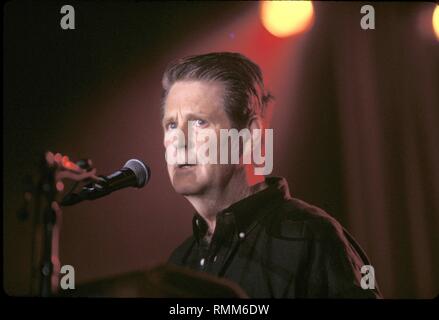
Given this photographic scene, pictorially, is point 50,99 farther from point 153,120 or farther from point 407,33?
point 407,33

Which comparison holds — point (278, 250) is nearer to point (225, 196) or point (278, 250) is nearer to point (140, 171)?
point (225, 196)

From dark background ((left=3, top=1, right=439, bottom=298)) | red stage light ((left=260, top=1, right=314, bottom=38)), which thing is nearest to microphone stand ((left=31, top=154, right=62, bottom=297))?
dark background ((left=3, top=1, right=439, bottom=298))

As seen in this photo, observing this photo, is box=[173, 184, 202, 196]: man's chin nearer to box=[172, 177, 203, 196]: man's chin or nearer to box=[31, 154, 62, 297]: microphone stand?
box=[172, 177, 203, 196]: man's chin

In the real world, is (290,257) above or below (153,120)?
below

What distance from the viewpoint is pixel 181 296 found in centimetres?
282

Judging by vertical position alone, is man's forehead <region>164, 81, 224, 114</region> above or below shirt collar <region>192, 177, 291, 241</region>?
above

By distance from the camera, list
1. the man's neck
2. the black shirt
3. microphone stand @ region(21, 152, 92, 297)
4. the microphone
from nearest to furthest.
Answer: microphone stand @ region(21, 152, 92, 297), the microphone, the black shirt, the man's neck

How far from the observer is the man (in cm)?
272

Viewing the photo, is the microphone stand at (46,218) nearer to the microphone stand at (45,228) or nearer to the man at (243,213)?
the microphone stand at (45,228)

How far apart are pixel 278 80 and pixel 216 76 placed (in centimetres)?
30

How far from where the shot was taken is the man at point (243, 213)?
2725mm

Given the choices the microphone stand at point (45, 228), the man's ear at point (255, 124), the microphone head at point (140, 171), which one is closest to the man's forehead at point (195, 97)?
the man's ear at point (255, 124)

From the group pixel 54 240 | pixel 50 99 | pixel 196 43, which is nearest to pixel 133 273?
pixel 54 240

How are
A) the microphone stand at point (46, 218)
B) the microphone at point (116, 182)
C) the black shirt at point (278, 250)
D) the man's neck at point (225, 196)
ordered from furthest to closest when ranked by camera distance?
1. the man's neck at point (225, 196)
2. the black shirt at point (278, 250)
3. the microphone at point (116, 182)
4. the microphone stand at point (46, 218)
